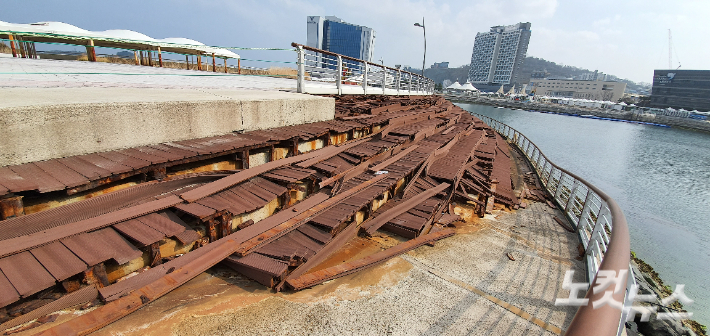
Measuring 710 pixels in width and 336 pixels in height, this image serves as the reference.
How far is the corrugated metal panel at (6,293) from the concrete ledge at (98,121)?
1474mm

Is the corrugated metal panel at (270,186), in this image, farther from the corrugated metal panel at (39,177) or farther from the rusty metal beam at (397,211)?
the corrugated metal panel at (39,177)

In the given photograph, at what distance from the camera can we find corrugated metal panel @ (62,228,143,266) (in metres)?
2.61

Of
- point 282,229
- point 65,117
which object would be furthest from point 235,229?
point 65,117

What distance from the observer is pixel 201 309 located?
9.36 ft

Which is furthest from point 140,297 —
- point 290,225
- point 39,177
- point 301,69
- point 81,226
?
point 301,69

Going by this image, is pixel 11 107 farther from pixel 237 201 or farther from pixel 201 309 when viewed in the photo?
pixel 201 309

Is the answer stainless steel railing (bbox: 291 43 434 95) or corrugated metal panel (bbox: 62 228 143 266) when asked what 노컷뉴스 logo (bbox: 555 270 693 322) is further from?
stainless steel railing (bbox: 291 43 434 95)

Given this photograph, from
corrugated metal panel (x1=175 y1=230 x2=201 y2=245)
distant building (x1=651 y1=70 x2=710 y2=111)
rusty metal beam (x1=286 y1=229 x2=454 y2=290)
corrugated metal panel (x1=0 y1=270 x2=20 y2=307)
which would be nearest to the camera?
corrugated metal panel (x1=0 y1=270 x2=20 y2=307)

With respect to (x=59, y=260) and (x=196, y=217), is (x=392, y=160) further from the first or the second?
(x=59, y=260)

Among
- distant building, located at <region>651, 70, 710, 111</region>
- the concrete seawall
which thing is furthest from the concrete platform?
distant building, located at <region>651, 70, 710, 111</region>

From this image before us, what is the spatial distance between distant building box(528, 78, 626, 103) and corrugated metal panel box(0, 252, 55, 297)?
19044cm

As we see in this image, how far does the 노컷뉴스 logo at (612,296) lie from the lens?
153 cm

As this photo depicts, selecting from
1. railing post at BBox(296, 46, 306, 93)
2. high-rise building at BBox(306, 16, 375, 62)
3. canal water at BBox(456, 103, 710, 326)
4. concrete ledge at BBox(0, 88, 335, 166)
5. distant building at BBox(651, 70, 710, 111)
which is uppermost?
high-rise building at BBox(306, 16, 375, 62)

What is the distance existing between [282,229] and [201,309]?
4.06 ft
